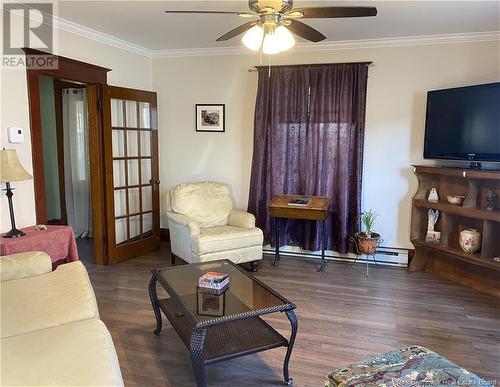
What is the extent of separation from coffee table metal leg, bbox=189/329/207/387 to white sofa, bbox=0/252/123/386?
0.40 meters

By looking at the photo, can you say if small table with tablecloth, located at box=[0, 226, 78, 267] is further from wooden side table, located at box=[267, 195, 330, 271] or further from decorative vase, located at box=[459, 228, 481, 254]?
decorative vase, located at box=[459, 228, 481, 254]

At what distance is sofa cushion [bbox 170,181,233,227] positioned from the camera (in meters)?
4.36

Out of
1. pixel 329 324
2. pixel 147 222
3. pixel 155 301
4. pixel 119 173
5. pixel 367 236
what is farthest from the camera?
pixel 147 222

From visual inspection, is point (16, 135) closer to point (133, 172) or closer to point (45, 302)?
→ point (133, 172)

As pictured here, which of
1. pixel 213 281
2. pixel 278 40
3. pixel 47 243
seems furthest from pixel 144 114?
pixel 213 281

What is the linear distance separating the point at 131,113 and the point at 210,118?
970 millimetres

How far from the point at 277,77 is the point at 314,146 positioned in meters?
0.91

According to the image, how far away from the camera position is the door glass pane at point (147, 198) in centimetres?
483

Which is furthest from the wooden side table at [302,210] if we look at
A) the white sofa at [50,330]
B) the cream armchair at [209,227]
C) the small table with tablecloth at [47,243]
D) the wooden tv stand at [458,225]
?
the white sofa at [50,330]

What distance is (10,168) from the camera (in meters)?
2.87

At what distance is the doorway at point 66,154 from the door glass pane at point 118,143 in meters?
1.08

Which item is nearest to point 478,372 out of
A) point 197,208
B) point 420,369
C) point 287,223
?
point 420,369

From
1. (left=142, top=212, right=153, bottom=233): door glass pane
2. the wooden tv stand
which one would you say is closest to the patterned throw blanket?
the wooden tv stand

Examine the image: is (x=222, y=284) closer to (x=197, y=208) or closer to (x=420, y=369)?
(x=420, y=369)
